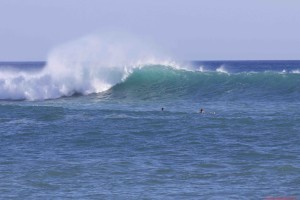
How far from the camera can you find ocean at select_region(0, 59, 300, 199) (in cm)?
1523

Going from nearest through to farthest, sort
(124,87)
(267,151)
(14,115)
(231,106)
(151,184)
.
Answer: (151,184), (267,151), (14,115), (231,106), (124,87)

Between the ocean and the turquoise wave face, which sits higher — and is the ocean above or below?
below

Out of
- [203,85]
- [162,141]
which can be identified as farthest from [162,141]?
[203,85]

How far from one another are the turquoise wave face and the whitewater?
0.05 meters

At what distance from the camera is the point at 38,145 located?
20.8m

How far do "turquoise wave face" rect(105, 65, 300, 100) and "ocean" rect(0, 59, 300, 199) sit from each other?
0.18 feet

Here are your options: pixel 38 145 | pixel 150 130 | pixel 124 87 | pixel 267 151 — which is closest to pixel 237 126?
pixel 150 130

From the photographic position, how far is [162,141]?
2102cm

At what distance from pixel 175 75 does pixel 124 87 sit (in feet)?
10.1

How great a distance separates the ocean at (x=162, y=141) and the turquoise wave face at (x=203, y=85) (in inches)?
2.2

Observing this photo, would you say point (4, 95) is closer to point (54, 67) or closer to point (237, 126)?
point (54, 67)

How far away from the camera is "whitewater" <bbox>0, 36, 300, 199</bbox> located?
15242 millimetres

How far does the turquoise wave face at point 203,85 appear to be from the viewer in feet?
117

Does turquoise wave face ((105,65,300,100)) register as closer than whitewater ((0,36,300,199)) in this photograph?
No
